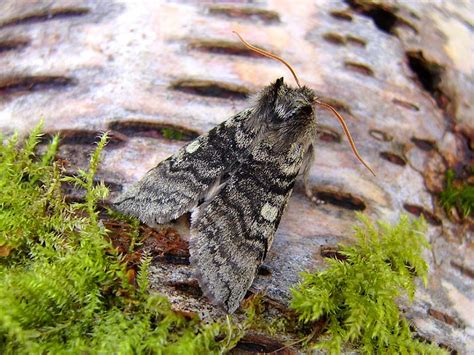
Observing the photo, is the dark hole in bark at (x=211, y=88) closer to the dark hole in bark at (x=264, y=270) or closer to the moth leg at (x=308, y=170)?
the moth leg at (x=308, y=170)

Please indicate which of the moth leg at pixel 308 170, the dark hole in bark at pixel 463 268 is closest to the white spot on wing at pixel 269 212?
the moth leg at pixel 308 170

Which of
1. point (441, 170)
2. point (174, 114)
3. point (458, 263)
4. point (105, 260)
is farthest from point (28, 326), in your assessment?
point (441, 170)

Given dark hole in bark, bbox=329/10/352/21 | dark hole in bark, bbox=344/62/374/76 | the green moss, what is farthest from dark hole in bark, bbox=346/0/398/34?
the green moss

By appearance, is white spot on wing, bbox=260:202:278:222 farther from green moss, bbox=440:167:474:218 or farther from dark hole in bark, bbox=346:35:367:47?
dark hole in bark, bbox=346:35:367:47

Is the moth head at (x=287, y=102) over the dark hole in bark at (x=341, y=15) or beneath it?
beneath

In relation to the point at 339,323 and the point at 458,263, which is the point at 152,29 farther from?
the point at 458,263
